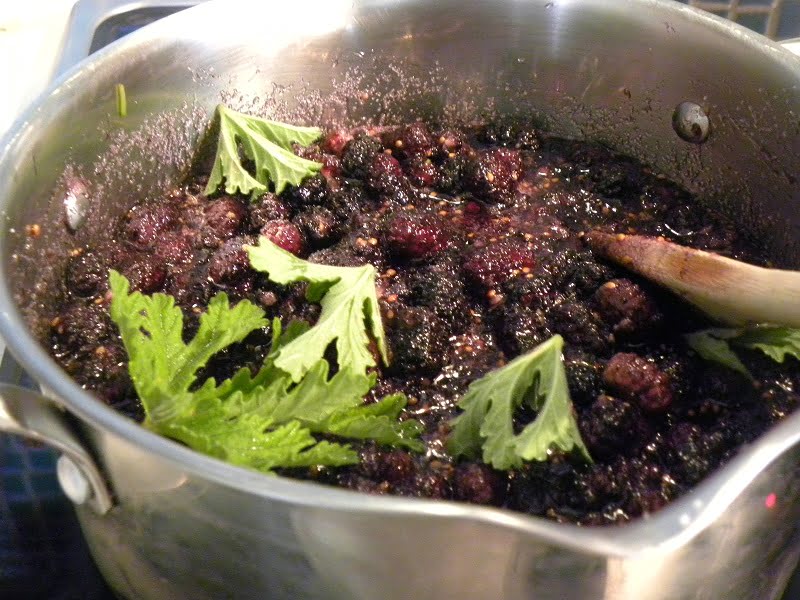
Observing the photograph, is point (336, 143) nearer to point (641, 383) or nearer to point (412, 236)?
point (412, 236)

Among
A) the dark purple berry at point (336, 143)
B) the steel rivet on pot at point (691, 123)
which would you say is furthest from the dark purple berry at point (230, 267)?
the steel rivet on pot at point (691, 123)

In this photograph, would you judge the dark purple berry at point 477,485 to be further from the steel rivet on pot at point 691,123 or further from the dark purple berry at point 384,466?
the steel rivet on pot at point 691,123

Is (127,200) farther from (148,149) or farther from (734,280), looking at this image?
(734,280)

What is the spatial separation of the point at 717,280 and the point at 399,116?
0.88 meters

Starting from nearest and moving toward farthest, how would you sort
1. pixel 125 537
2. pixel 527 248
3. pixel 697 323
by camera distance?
1. pixel 125 537
2. pixel 697 323
3. pixel 527 248

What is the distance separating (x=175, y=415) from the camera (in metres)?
0.96

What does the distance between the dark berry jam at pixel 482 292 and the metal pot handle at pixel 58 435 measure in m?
0.29

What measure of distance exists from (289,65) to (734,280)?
40.8 inches

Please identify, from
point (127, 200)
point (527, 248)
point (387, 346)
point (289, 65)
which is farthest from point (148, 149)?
point (527, 248)

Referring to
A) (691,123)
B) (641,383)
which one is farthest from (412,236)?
(691,123)

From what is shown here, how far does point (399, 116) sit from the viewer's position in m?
1.86

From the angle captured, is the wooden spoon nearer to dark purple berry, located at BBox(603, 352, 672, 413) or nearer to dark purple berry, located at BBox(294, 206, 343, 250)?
dark purple berry, located at BBox(603, 352, 672, 413)

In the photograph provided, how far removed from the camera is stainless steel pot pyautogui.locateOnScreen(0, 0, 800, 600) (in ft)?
2.60

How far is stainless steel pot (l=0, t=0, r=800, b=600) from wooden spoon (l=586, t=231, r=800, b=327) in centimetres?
34
